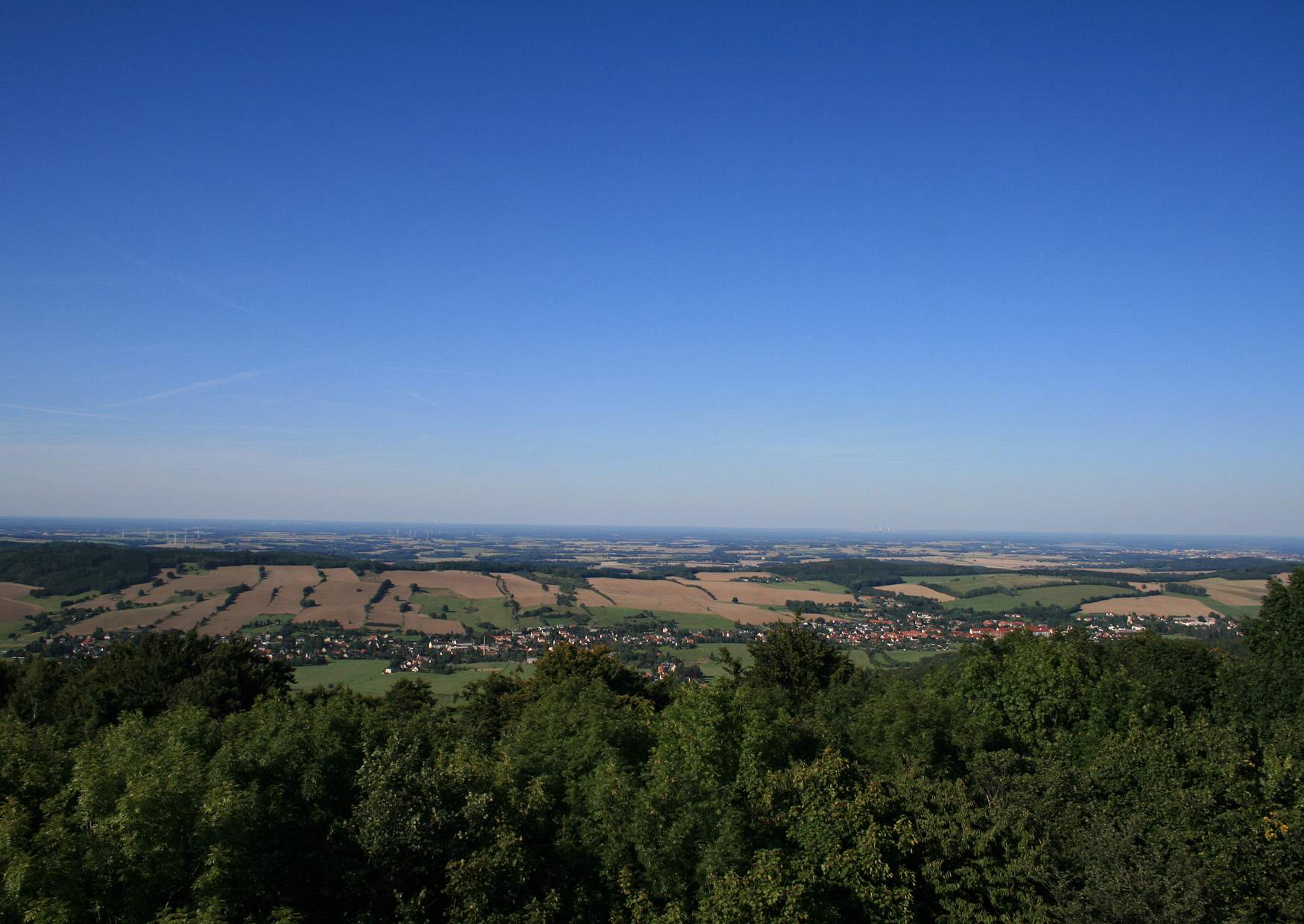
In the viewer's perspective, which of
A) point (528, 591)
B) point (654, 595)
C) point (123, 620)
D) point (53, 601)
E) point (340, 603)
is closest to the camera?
point (123, 620)

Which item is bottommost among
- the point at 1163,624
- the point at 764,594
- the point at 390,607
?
the point at 764,594

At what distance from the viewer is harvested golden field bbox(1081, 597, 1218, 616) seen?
88.2 meters

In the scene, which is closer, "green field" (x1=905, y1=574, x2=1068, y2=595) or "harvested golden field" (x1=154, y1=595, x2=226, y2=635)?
"harvested golden field" (x1=154, y1=595, x2=226, y2=635)

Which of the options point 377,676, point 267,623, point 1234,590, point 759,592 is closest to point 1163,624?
point 1234,590

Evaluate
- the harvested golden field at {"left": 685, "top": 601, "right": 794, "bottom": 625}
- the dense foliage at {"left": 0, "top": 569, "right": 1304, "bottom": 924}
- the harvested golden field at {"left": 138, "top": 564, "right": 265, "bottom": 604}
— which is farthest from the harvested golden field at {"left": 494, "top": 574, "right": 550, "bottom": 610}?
the dense foliage at {"left": 0, "top": 569, "right": 1304, "bottom": 924}

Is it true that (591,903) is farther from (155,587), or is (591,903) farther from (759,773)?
(155,587)

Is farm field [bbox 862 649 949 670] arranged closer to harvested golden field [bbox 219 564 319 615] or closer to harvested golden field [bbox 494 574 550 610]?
harvested golden field [bbox 494 574 550 610]

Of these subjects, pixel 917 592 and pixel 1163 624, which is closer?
pixel 1163 624

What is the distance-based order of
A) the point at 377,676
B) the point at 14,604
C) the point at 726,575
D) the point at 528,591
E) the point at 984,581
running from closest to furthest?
the point at 377,676 → the point at 14,604 → the point at 528,591 → the point at 984,581 → the point at 726,575

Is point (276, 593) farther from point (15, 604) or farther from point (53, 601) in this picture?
point (15, 604)

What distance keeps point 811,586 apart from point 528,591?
48236 mm

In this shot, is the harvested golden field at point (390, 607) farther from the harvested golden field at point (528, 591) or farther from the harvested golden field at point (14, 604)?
the harvested golden field at point (14, 604)

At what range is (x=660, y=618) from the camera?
295ft

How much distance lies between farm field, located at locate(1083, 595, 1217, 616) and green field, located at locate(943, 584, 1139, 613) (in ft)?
9.97
